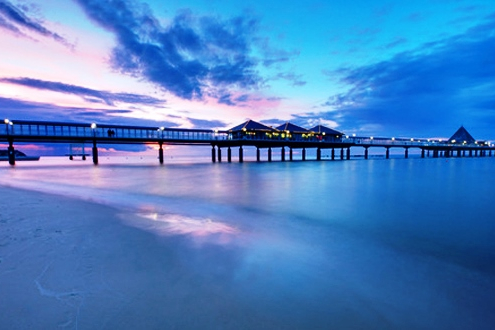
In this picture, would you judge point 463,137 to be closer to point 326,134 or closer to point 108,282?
point 326,134

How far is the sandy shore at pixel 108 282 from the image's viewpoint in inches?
91.4

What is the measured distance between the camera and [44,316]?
2.32 meters

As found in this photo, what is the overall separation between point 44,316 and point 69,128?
3629 centimetres

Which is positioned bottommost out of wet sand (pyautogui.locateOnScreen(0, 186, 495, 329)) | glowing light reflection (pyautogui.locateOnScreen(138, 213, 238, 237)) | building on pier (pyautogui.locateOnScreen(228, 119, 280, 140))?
glowing light reflection (pyautogui.locateOnScreen(138, 213, 238, 237))

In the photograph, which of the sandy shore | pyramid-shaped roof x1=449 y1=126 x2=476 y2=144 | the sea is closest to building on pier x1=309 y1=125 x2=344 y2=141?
the sea

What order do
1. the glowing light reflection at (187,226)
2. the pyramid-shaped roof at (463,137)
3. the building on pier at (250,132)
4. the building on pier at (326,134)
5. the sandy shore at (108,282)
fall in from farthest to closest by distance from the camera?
1. the pyramid-shaped roof at (463,137)
2. the building on pier at (326,134)
3. the building on pier at (250,132)
4. the glowing light reflection at (187,226)
5. the sandy shore at (108,282)

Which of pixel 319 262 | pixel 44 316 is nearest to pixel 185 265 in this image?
pixel 44 316

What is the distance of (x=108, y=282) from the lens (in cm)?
299

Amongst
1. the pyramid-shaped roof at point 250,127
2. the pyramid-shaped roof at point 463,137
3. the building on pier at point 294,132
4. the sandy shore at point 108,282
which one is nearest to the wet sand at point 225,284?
the sandy shore at point 108,282

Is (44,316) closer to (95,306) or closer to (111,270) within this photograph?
(95,306)

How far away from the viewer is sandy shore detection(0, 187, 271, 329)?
2.32 meters

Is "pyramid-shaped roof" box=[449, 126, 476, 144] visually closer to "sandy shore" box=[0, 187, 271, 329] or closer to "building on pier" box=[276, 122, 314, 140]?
"building on pier" box=[276, 122, 314, 140]

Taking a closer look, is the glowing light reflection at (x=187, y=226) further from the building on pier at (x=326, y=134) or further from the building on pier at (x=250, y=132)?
the building on pier at (x=326, y=134)

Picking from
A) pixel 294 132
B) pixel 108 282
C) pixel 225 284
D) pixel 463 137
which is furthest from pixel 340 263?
pixel 463 137
